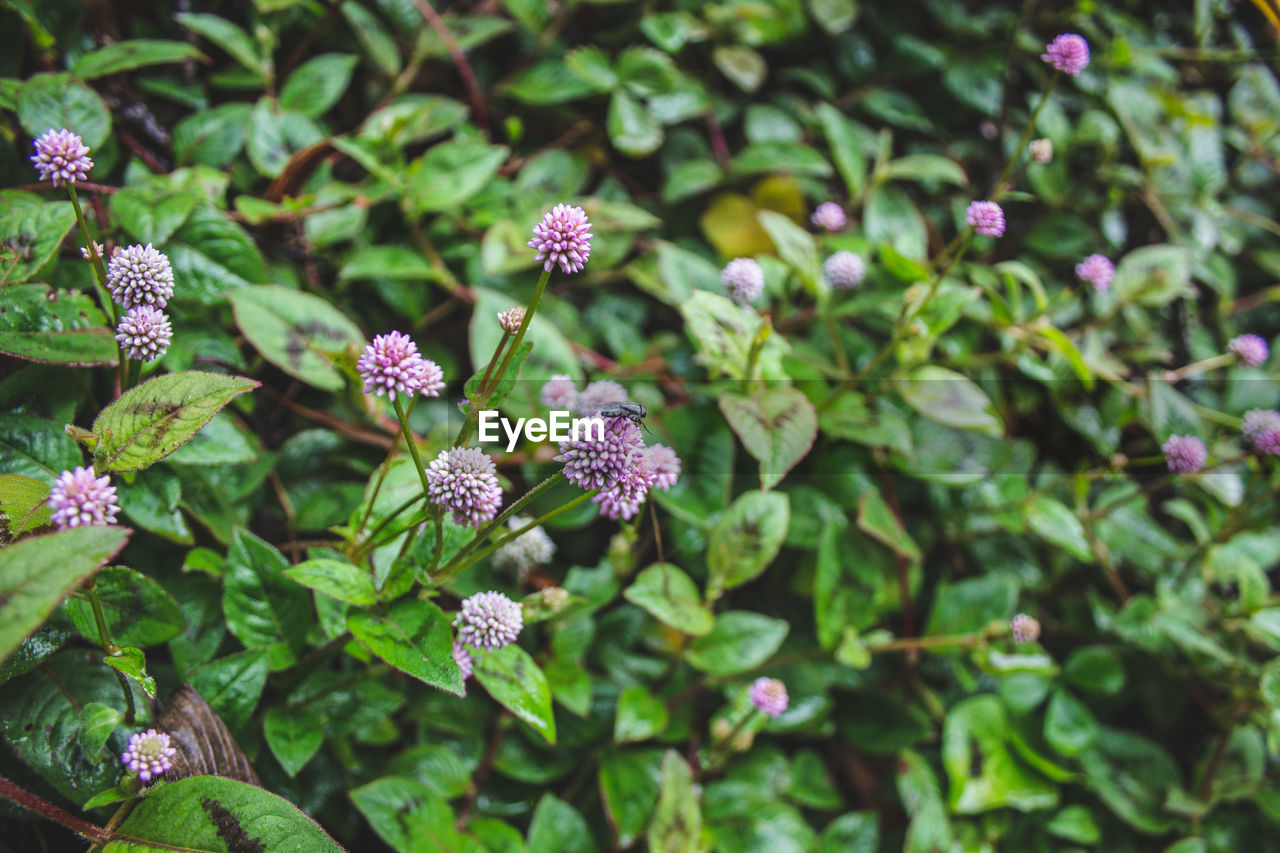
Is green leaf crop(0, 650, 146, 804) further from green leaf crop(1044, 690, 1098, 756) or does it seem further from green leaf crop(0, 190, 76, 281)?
green leaf crop(1044, 690, 1098, 756)

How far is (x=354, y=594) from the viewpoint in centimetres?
110

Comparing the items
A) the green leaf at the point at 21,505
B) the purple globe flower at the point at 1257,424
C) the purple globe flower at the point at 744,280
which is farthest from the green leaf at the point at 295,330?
the purple globe flower at the point at 1257,424

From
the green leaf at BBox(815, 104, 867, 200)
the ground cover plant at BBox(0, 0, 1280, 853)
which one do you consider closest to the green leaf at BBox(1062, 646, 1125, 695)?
the ground cover plant at BBox(0, 0, 1280, 853)

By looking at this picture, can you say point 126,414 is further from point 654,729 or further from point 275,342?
point 654,729

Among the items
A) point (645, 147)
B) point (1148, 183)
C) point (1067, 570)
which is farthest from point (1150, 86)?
point (645, 147)

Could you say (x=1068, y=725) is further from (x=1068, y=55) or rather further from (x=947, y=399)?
(x=1068, y=55)

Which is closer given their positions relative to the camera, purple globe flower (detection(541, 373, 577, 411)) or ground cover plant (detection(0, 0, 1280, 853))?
ground cover plant (detection(0, 0, 1280, 853))

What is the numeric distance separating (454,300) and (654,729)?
1.14 m

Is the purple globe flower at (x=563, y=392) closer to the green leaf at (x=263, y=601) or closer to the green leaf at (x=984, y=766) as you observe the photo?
the green leaf at (x=263, y=601)

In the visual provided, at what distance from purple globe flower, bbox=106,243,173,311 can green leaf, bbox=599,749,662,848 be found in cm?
121

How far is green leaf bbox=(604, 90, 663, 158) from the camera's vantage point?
6.91 feet

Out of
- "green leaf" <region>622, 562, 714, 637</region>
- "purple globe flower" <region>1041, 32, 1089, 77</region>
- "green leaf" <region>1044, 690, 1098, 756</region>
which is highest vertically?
"purple globe flower" <region>1041, 32, 1089, 77</region>

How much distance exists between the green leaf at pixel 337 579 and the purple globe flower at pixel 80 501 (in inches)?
10.0

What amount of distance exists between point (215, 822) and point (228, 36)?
5.53ft
